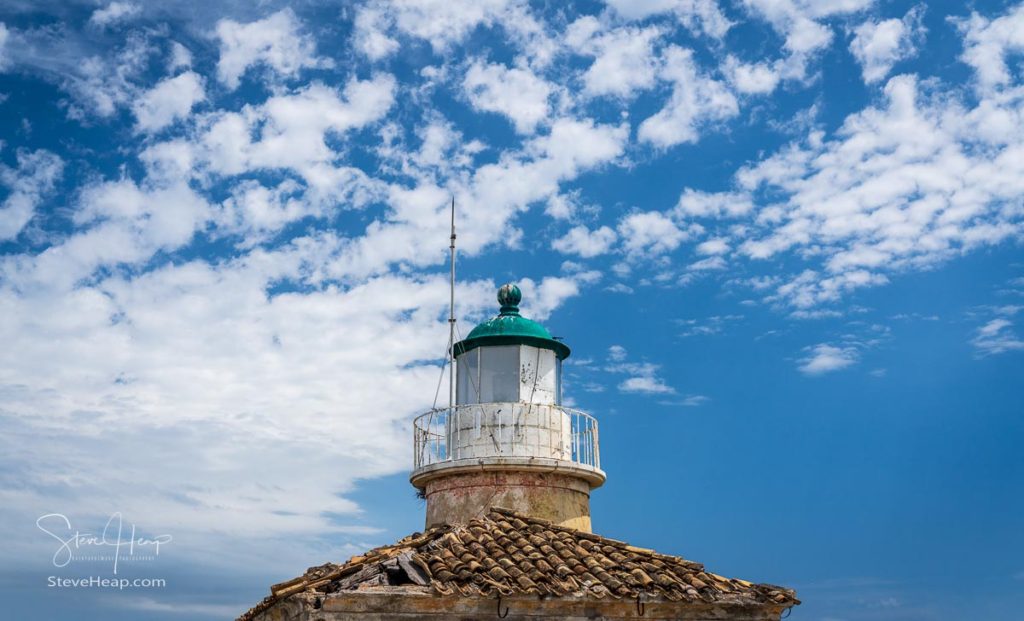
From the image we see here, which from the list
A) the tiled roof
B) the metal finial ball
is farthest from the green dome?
the tiled roof

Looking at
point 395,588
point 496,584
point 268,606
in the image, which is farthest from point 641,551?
point 268,606

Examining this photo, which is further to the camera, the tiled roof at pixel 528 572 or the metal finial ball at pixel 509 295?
the metal finial ball at pixel 509 295

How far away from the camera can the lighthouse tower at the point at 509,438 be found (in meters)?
13.0

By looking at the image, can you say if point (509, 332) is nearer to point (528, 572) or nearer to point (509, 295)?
point (509, 295)

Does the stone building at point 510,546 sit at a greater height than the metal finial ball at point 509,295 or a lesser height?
lesser

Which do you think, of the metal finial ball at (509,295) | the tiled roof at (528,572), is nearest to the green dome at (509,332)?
the metal finial ball at (509,295)

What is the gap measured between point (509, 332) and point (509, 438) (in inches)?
61.8

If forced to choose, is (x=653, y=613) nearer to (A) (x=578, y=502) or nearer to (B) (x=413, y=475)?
(A) (x=578, y=502)

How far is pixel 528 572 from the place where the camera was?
9.59 meters

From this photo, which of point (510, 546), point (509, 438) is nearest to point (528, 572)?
point (510, 546)

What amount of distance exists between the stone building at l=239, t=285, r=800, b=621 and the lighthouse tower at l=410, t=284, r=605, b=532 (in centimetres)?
2

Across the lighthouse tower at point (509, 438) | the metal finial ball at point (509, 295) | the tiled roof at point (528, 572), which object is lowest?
the tiled roof at point (528, 572)

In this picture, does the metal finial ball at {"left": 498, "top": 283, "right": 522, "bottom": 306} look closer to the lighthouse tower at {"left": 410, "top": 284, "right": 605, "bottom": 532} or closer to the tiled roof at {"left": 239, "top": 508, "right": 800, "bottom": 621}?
the lighthouse tower at {"left": 410, "top": 284, "right": 605, "bottom": 532}

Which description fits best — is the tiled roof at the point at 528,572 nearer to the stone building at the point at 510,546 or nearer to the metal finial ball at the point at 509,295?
the stone building at the point at 510,546
